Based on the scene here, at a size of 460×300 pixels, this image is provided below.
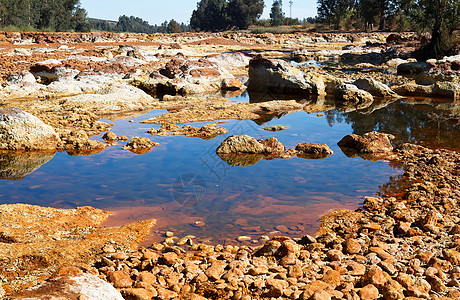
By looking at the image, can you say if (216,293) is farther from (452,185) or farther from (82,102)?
(82,102)

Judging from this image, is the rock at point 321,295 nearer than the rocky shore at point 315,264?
Yes

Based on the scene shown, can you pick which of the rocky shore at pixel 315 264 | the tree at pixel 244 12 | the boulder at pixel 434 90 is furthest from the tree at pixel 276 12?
the rocky shore at pixel 315 264

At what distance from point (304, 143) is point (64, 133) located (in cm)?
545

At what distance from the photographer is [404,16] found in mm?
58312

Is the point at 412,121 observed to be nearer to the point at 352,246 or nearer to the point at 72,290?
the point at 352,246

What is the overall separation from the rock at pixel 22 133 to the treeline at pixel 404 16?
83.2 feet

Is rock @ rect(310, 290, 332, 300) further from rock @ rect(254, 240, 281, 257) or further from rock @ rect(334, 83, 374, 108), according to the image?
rock @ rect(334, 83, 374, 108)

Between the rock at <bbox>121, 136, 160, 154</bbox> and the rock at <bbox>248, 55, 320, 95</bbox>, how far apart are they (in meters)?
9.68

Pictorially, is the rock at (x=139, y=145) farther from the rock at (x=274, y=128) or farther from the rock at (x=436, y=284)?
the rock at (x=436, y=284)

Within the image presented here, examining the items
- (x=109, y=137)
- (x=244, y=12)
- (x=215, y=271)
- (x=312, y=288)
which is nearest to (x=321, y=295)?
(x=312, y=288)

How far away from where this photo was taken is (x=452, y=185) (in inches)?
249

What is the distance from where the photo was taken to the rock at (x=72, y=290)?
2.72 metres

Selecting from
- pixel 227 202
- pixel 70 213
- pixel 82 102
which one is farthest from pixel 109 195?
pixel 82 102

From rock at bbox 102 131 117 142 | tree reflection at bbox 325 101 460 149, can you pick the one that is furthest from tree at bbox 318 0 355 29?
rock at bbox 102 131 117 142
